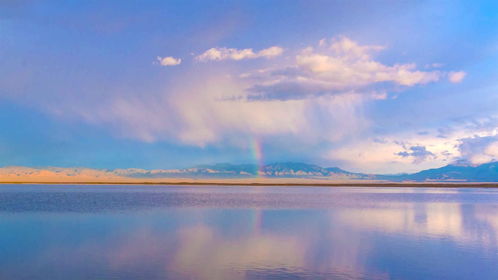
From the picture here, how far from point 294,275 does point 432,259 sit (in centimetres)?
837

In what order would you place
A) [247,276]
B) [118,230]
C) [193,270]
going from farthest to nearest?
[118,230] → [193,270] → [247,276]

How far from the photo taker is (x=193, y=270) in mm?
19578

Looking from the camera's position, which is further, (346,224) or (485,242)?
(346,224)

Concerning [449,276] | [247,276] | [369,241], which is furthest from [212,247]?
[449,276]

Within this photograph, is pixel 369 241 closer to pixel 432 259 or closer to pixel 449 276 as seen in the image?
pixel 432 259

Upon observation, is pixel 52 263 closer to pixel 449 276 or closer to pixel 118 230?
pixel 118 230

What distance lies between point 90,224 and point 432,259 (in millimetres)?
25786

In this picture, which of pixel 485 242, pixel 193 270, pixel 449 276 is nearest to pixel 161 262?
pixel 193 270

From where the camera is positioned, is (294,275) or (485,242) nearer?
(294,275)

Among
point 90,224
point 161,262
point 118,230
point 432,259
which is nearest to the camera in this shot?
point 161,262

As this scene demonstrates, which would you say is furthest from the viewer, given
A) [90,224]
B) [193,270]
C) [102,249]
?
[90,224]

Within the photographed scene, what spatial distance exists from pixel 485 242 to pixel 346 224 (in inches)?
459

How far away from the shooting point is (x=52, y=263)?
832 inches

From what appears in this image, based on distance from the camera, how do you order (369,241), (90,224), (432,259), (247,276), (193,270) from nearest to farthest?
(247,276)
(193,270)
(432,259)
(369,241)
(90,224)
